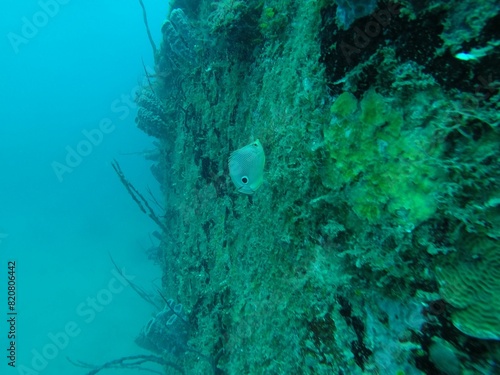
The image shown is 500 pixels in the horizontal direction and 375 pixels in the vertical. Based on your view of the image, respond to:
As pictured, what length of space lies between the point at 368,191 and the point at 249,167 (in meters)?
0.82

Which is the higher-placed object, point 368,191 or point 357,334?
point 368,191

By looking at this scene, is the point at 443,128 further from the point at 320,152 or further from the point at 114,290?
the point at 114,290

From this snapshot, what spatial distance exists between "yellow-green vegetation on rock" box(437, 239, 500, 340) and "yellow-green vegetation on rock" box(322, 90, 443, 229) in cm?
20

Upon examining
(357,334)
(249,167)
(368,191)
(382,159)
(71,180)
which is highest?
(71,180)

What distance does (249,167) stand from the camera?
1880 mm

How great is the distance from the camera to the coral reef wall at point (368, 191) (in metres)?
0.98

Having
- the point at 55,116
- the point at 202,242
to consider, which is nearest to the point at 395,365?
the point at 202,242

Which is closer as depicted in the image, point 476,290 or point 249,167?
point 476,290

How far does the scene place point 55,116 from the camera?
42.4 m

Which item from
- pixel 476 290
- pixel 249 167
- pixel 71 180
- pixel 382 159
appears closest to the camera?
pixel 476 290

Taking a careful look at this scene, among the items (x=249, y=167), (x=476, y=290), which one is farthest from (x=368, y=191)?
(x=249, y=167)

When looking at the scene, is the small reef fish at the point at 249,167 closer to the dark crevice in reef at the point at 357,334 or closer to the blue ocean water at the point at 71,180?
the dark crevice in reef at the point at 357,334

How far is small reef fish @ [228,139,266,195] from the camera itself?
74.0 inches

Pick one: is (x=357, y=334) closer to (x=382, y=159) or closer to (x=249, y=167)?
(x=382, y=159)
